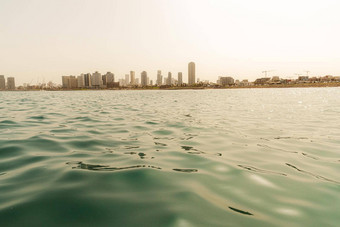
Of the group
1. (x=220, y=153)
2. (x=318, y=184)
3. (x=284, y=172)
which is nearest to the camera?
(x=318, y=184)

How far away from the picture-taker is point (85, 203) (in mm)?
3393

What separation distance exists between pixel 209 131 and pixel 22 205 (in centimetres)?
770

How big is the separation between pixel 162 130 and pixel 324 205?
7.17 meters

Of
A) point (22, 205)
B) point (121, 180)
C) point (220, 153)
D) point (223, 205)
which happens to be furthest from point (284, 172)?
point (22, 205)

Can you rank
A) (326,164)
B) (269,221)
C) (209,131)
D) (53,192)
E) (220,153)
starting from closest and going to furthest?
1. (269,221)
2. (53,192)
3. (326,164)
4. (220,153)
5. (209,131)

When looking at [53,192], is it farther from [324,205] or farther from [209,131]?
[209,131]

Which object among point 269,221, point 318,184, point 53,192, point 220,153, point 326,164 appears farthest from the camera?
point 220,153

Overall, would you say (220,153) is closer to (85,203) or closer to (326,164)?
(326,164)

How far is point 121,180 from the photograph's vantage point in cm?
432

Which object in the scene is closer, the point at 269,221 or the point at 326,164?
the point at 269,221

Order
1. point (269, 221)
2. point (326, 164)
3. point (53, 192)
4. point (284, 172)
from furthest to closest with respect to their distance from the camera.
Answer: point (326, 164), point (284, 172), point (53, 192), point (269, 221)

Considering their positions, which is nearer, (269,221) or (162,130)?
(269,221)

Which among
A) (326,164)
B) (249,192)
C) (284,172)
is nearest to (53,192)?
(249,192)

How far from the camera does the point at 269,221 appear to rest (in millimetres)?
3006
